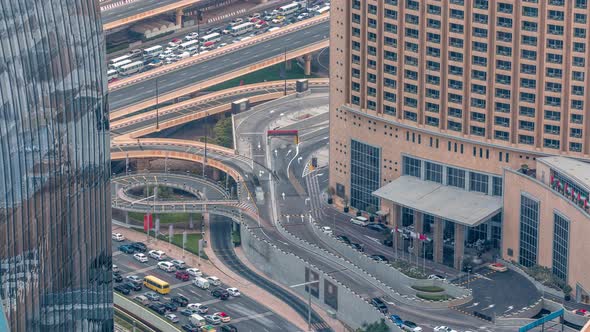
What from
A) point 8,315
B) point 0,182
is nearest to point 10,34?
point 0,182

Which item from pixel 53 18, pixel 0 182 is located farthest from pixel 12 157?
pixel 53 18

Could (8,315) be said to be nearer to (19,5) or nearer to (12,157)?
(12,157)

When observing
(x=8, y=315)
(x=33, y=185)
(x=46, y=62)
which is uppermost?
(x=46, y=62)

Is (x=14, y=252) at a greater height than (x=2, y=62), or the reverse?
(x=2, y=62)

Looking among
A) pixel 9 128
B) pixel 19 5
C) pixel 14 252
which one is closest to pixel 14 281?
pixel 14 252

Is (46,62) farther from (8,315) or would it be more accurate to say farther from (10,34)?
(8,315)

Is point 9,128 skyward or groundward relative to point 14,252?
skyward

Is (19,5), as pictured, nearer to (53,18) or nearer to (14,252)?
(53,18)
